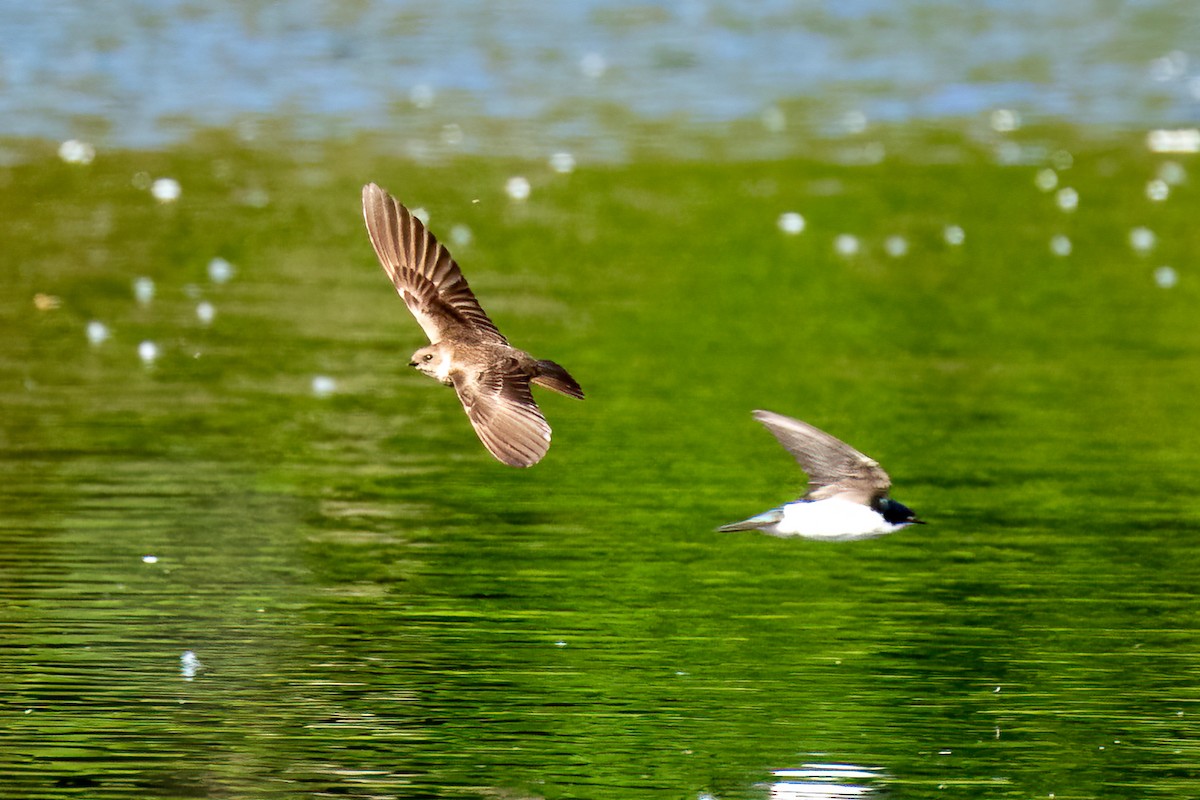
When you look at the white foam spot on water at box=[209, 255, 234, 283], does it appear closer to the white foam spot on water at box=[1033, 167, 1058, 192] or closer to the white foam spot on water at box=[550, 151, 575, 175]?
the white foam spot on water at box=[550, 151, 575, 175]

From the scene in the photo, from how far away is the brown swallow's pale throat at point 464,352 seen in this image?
6.38m

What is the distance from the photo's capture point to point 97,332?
13.0 m

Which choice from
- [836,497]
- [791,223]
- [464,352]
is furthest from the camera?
[791,223]

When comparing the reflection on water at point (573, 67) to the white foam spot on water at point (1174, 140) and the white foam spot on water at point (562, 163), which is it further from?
the white foam spot on water at point (1174, 140)

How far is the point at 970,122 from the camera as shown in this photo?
22.0 m

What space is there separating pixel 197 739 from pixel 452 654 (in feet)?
3.89

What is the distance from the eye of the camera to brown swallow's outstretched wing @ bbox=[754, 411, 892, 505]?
22.6ft

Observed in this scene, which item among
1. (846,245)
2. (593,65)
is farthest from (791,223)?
(593,65)

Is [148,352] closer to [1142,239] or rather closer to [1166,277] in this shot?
[1166,277]

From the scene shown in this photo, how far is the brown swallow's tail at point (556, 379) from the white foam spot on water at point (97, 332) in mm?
6523

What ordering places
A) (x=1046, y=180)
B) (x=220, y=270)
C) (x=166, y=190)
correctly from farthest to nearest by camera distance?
(x=1046, y=180), (x=166, y=190), (x=220, y=270)

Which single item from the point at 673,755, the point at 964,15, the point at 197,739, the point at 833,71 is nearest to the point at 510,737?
the point at 673,755

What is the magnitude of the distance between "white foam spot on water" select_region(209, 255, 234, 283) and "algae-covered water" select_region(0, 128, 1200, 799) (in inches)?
2.3

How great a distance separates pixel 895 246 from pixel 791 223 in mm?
908
